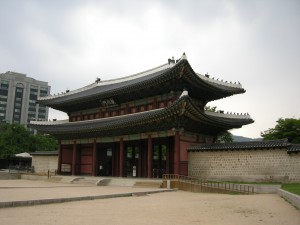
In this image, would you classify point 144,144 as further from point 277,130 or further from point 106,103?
point 277,130

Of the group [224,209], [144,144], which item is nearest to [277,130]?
[144,144]

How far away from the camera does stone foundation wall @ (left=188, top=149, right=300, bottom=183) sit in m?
22.7

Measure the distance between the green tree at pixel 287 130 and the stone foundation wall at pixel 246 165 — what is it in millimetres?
26979

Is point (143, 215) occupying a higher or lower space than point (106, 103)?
lower

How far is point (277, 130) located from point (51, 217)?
48.9 m

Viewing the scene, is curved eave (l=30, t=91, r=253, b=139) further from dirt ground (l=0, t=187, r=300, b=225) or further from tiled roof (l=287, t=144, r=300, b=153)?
dirt ground (l=0, t=187, r=300, b=225)

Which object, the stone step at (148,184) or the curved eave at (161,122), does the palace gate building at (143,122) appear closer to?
the curved eave at (161,122)

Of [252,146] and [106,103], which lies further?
[106,103]

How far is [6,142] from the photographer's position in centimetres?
5800

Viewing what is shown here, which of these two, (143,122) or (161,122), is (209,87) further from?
(143,122)

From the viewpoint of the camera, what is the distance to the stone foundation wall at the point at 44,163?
136 ft

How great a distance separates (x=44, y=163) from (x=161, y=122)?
2203cm

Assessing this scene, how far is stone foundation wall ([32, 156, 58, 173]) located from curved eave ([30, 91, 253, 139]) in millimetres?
6443

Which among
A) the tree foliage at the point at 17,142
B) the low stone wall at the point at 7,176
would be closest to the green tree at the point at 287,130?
the low stone wall at the point at 7,176
